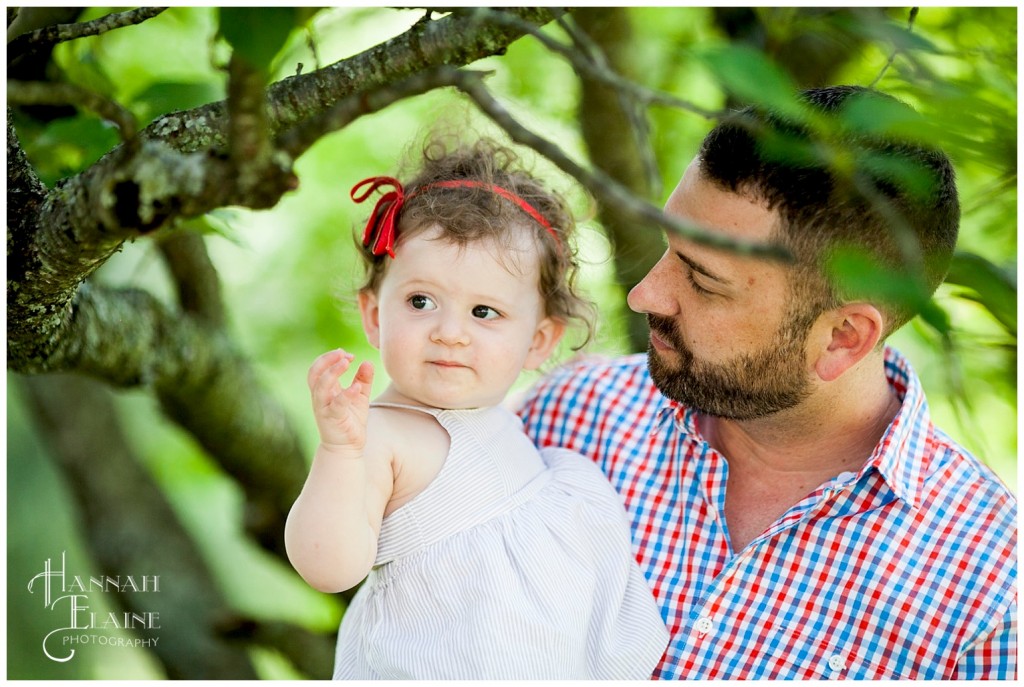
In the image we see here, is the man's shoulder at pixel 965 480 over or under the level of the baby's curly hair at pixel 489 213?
under

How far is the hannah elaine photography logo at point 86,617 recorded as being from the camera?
1.94m

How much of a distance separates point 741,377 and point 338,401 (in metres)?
0.71

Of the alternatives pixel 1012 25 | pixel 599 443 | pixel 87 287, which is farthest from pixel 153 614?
pixel 1012 25

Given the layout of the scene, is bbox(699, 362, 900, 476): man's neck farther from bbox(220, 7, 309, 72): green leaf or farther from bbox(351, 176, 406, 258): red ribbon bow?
bbox(220, 7, 309, 72): green leaf

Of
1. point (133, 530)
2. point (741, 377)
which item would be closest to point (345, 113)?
point (741, 377)

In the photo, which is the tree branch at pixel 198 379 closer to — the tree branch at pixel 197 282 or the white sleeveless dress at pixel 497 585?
the tree branch at pixel 197 282

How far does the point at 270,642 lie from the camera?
93.1 inches

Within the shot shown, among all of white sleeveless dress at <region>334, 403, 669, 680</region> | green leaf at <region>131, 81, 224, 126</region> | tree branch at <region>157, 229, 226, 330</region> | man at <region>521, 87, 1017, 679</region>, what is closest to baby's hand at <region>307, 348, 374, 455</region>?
white sleeveless dress at <region>334, 403, 669, 680</region>

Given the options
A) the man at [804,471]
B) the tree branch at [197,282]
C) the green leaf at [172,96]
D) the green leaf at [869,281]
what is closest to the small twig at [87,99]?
the green leaf at [172,96]

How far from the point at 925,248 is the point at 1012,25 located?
1.53 feet

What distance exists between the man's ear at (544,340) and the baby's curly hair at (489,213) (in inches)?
0.7

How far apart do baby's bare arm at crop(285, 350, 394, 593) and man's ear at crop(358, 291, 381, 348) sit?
0.34 meters

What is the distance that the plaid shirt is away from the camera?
1.44m

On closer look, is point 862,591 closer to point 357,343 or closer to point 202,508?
point 357,343
